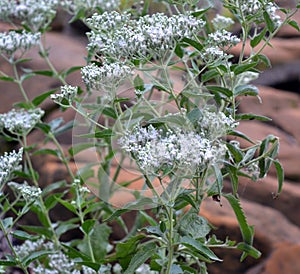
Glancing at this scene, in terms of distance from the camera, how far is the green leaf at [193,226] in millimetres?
809

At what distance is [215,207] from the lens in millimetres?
1840

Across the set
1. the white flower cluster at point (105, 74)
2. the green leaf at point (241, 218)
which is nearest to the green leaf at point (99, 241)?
the green leaf at point (241, 218)

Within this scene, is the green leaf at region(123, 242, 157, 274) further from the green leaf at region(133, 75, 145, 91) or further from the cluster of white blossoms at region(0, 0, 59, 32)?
the cluster of white blossoms at region(0, 0, 59, 32)

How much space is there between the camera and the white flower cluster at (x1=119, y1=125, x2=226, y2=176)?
0.69 metres

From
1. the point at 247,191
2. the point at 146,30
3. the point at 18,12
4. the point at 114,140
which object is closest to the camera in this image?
the point at 146,30

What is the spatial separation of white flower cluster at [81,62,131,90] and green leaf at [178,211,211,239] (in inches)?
8.1

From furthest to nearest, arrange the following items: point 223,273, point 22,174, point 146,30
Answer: point 223,273
point 22,174
point 146,30

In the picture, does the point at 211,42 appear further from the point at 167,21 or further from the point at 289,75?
the point at 289,75

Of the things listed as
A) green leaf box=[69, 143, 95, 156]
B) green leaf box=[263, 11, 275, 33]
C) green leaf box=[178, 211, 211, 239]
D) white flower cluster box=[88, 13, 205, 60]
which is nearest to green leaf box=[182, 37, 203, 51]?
white flower cluster box=[88, 13, 205, 60]

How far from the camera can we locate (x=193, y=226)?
0.81 metres

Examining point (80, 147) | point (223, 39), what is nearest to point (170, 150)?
point (223, 39)

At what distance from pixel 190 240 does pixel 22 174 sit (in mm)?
433

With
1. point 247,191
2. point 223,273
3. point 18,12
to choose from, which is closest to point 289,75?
point 247,191

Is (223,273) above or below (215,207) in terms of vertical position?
below
